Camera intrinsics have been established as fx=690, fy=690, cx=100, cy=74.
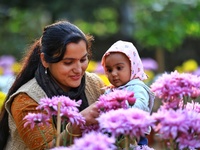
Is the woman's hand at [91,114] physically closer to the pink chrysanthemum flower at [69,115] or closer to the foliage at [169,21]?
the pink chrysanthemum flower at [69,115]

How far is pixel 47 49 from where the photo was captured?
374cm

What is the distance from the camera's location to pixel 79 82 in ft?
12.0

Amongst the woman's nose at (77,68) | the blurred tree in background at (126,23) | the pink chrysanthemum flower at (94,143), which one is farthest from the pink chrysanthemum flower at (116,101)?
the blurred tree in background at (126,23)

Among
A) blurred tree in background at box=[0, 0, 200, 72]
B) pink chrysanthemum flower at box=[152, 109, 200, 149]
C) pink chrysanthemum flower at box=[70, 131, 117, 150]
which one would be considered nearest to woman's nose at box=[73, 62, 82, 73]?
pink chrysanthemum flower at box=[152, 109, 200, 149]

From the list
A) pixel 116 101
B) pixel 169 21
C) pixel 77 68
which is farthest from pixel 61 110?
pixel 169 21

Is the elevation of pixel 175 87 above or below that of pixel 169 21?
below

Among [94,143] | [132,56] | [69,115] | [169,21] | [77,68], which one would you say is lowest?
[94,143]

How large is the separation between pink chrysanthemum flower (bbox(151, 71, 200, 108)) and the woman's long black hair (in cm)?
91

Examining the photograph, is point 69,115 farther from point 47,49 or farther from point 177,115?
point 47,49

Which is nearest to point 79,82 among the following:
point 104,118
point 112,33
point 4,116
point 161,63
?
point 4,116

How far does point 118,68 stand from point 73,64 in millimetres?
310

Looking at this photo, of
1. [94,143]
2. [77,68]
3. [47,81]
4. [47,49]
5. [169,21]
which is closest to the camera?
[94,143]

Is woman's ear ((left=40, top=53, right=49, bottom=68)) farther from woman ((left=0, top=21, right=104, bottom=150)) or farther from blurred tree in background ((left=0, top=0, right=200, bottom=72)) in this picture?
blurred tree in background ((left=0, top=0, right=200, bottom=72))

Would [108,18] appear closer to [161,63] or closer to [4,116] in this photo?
[161,63]
